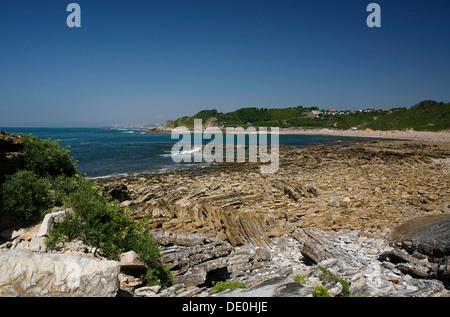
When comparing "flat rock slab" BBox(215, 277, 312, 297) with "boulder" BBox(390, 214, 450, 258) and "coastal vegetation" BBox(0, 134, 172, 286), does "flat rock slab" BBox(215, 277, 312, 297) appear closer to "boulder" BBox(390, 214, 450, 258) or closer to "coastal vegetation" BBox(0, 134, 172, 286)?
"coastal vegetation" BBox(0, 134, 172, 286)

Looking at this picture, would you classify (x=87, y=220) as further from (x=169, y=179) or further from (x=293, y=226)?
(x=169, y=179)

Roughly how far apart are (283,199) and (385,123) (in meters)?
134

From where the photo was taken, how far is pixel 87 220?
22.3 feet

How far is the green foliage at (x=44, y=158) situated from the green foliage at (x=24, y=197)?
4.69 feet

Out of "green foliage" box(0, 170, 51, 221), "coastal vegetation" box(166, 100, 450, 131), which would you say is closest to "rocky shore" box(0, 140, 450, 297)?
"green foliage" box(0, 170, 51, 221)

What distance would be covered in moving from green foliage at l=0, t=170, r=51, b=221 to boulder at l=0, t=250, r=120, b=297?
11.7ft

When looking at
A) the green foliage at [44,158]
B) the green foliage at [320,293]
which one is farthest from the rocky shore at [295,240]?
the green foliage at [44,158]

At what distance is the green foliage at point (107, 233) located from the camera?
638 cm

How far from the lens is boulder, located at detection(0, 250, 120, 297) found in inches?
153

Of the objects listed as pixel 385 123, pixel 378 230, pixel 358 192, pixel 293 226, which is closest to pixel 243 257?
pixel 293 226

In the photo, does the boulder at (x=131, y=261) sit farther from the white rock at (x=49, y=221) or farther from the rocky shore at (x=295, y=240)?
the white rock at (x=49, y=221)

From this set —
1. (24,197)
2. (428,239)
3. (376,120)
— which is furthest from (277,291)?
(376,120)

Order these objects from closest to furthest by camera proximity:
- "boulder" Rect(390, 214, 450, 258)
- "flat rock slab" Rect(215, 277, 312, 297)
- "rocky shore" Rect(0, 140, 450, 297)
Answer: "flat rock slab" Rect(215, 277, 312, 297) → "rocky shore" Rect(0, 140, 450, 297) → "boulder" Rect(390, 214, 450, 258)

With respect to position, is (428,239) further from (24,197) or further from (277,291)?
(24,197)
